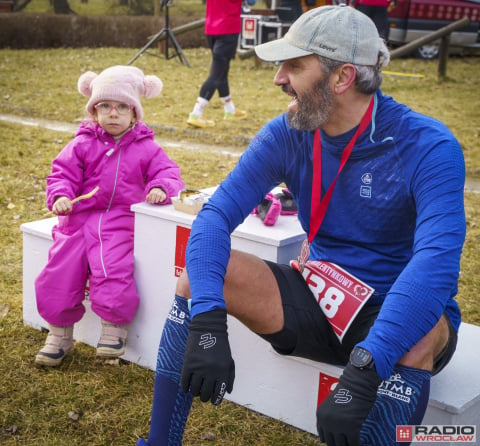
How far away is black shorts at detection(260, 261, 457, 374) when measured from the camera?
8.50 feet

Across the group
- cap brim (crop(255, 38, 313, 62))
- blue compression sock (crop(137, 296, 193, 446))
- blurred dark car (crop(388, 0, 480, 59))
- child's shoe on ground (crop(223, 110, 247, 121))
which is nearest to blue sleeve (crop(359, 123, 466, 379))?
cap brim (crop(255, 38, 313, 62))

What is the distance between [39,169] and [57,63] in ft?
25.5

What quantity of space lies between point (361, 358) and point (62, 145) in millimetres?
6120

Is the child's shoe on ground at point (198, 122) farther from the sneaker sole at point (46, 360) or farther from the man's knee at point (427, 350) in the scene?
the man's knee at point (427, 350)

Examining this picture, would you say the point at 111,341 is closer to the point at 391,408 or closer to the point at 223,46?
the point at 391,408

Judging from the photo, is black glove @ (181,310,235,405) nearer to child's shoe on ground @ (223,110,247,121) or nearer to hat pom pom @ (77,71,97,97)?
hat pom pom @ (77,71,97,97)

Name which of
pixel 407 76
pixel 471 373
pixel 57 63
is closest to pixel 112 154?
pixel 471 373

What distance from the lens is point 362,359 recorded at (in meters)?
2.09

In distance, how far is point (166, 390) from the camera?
251cm

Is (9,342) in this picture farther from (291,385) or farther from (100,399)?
(291,385)

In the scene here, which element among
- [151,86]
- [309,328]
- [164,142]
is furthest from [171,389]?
[164,142]

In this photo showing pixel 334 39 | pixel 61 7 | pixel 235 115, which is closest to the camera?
pixel 334 39

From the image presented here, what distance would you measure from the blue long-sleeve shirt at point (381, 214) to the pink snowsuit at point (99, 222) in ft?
2.65

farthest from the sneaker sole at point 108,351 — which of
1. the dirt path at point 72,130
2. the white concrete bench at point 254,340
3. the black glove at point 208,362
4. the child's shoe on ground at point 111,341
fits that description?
the dirt path at point 72,130
